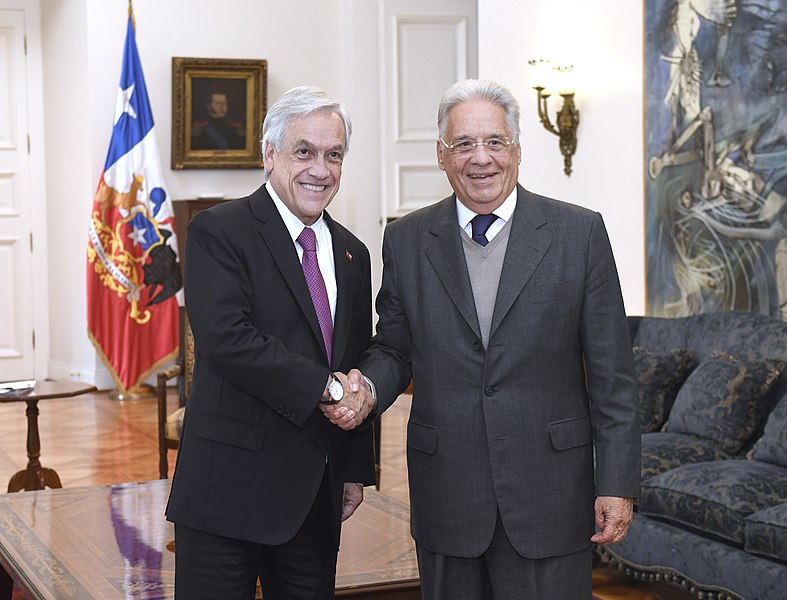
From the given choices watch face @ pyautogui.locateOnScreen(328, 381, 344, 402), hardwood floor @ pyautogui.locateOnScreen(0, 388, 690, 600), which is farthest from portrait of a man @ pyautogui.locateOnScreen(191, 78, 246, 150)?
watch face @ pyautogui.locateOnScreen(328, 381, 344, 402)


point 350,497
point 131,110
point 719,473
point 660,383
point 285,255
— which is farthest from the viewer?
point 131,110

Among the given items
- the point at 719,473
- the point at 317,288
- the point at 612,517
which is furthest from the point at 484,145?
the point at 719,473

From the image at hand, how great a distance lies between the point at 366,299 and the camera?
8.85ft

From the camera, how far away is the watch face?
95.1 inches

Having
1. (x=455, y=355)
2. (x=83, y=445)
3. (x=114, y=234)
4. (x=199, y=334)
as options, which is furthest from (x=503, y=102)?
(x=114, y=234)

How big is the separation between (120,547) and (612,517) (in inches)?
70.3

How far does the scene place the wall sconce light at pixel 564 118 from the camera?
6.36m

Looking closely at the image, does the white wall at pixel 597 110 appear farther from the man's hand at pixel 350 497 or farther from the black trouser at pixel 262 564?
the black trouser at pixel 262 564

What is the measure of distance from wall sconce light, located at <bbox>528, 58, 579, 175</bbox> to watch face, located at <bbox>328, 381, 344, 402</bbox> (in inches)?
167

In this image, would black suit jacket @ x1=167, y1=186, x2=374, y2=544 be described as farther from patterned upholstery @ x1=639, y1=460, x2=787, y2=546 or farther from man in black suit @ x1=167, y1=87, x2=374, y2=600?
patterned upholstery @ x1=639, y1=460, x2=787, y2=546

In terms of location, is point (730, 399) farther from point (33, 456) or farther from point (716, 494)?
point (33, 456)

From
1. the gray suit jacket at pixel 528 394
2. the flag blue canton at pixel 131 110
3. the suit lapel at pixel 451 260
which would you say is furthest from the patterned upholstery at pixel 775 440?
the flag blue canton at pixel 131 110

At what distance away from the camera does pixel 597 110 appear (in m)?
6.25

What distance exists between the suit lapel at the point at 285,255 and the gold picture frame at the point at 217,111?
733 centimetres
